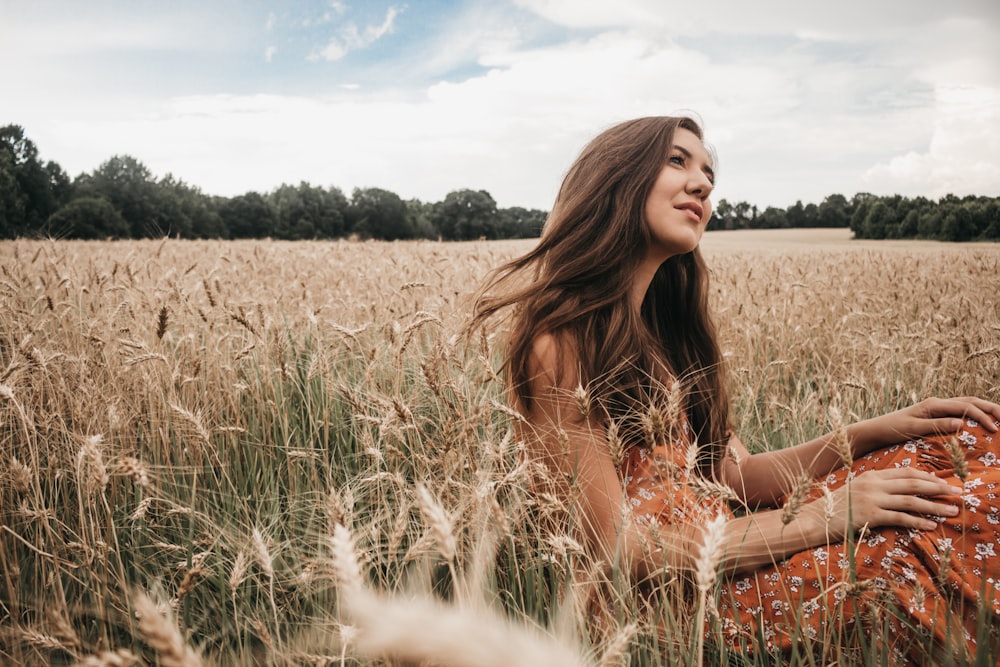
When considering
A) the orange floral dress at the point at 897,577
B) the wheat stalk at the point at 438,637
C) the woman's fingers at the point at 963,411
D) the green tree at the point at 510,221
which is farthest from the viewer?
the green tree at the point at 510,221

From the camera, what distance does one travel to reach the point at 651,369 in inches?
80.6

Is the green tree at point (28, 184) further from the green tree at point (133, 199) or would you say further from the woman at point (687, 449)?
the woman at point (687, 449)

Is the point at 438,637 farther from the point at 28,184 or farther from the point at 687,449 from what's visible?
the point at 28,184

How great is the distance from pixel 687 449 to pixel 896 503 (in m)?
0.55

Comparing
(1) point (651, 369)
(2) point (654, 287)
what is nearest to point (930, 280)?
(2) point (654, 287)

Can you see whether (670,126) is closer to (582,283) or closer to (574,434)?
(582,283)

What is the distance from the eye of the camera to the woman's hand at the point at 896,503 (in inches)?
60.8

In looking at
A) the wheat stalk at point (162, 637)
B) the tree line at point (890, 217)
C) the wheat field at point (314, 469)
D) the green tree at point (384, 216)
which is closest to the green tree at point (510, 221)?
the green tree at point (384, 216)

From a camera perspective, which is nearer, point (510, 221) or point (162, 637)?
point (162, 637)

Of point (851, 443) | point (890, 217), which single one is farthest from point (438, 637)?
point (890, 217)

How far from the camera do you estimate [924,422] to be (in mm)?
1902

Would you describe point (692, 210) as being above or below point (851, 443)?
above

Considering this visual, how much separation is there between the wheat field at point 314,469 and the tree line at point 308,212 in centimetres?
2760

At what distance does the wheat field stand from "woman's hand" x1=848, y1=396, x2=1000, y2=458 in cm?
21
